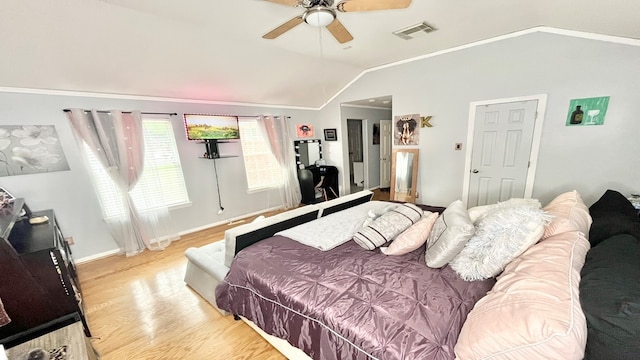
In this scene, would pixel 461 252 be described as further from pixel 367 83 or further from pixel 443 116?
pixel 367 83

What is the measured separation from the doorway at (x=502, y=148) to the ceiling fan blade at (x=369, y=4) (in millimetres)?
2343

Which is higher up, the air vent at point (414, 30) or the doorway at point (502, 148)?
the air vent at point (414, 30)

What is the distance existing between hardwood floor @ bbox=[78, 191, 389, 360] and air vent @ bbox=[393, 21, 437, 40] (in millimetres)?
3365

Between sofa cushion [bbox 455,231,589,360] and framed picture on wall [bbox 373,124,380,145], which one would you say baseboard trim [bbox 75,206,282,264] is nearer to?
framed picture on wall [bbox 373,124,380,145]

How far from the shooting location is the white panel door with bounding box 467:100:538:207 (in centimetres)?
297

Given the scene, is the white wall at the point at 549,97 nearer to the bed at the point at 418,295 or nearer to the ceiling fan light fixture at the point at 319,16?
the bed at the point at 418,295

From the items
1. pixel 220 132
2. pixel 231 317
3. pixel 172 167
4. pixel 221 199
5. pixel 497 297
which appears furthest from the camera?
pixel 221 199

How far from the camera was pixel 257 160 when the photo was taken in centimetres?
451

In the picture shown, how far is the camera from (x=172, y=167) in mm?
3551

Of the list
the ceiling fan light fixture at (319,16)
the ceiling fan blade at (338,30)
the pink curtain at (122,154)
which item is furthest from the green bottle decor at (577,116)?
the pink curtain at (122,154)

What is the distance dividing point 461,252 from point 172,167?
3880 millimetres

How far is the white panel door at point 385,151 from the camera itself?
5.91 meters

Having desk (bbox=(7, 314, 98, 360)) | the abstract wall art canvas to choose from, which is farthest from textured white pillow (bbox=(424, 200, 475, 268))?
the abstract wall art canvas

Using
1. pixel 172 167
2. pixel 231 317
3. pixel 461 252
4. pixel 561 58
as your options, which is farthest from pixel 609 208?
pixel 172 167
